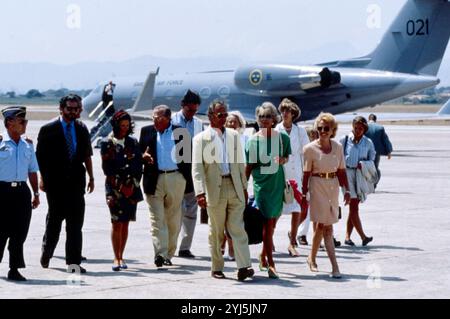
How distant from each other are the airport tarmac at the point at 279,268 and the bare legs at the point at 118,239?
0.19 metres

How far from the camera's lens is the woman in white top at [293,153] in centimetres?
1361

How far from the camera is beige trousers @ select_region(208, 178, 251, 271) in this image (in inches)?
456

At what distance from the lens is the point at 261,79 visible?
44250 mm

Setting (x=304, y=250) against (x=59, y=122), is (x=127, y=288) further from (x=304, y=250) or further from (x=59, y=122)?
(x=304, y=250)

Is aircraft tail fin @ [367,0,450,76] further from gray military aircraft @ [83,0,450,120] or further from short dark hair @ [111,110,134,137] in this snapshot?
short dark hair @ [111,110,134,137]

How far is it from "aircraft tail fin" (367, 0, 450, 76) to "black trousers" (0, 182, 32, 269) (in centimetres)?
3219

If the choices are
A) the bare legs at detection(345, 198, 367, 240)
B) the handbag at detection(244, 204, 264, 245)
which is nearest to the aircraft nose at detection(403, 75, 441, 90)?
the bare legs at detection(345, 198, 367, 240)

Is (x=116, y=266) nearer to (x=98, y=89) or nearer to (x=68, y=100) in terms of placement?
(x=68, y=100)

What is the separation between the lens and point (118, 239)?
1230 centimetres

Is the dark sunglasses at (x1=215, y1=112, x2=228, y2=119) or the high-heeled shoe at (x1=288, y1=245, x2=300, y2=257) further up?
the dark sunglasses at (x1=215, y1=112, x2=228, y2=119)

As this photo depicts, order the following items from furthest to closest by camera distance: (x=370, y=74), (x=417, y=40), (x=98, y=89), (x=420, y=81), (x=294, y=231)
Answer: (x=98, y=89) → (x=417, y=40) → (x=370, y=74) → (x=420, y=81) → (x=294, y=231)

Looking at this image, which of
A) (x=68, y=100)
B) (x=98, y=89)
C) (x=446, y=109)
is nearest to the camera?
(x=68, y=100)

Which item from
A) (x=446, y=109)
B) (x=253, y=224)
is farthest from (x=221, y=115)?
(x=446, y=109)

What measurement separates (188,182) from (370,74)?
28786mm
